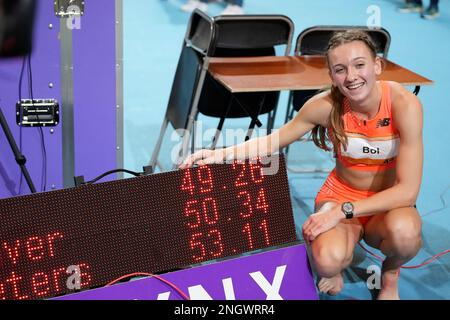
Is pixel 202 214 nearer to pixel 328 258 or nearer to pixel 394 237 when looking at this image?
pixel 328 258

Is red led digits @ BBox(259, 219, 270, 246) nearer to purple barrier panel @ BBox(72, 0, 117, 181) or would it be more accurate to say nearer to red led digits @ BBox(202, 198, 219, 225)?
red led digits @ BBox(202, 198, 219, 225)

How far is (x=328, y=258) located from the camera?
3.37 m

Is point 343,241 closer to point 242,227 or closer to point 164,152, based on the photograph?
point 242,227

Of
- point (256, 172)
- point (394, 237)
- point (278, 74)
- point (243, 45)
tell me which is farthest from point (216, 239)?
point (243, 45)

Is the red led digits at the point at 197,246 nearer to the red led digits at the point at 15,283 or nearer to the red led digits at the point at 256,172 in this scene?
the red led digits at the point at 256,172

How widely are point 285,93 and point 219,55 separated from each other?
2.05 meters

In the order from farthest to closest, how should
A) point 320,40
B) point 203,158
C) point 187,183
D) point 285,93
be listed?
point 285,93, point 320,40, point 203,158, point 187,183

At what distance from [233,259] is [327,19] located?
271 inches

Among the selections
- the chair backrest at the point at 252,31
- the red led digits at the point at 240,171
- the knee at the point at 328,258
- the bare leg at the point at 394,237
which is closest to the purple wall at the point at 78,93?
the chair backrest at the point at 252,31

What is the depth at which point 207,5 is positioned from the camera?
32.9ft

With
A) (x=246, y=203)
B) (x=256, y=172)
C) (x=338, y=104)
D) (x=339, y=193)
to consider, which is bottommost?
(x=339, y=193)

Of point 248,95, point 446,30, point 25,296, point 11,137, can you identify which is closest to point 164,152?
point 248,95

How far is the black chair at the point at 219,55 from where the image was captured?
4.77 meters

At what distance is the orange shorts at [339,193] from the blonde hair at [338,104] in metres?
0.21
